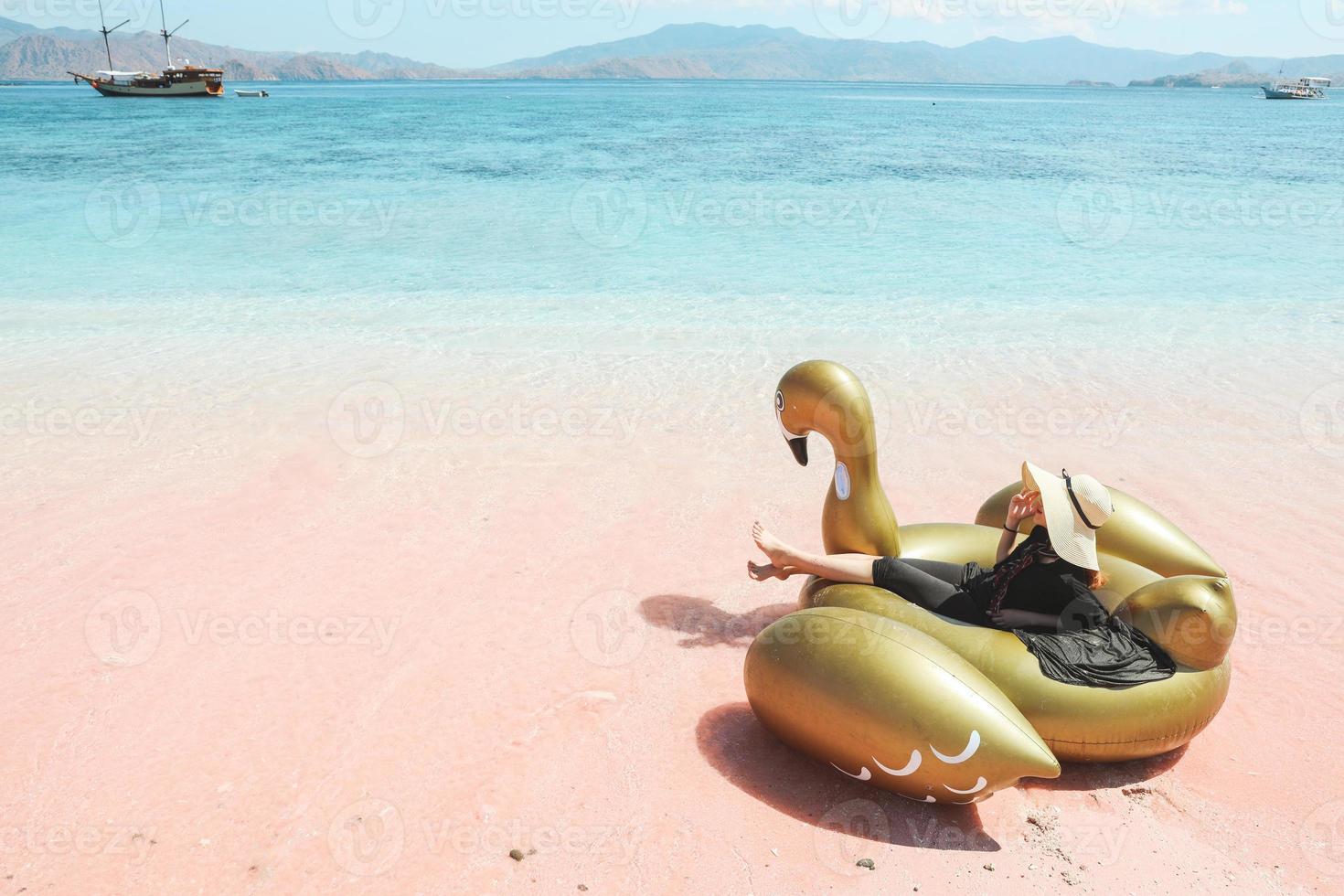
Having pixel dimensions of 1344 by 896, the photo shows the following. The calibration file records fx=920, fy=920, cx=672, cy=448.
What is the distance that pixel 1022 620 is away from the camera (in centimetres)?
380

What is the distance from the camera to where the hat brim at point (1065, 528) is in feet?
11.8

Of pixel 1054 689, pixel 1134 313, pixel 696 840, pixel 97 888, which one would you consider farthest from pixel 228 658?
pixel 1134 313

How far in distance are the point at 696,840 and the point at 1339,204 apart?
23.0 meters

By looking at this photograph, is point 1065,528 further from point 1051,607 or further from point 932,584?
point 932,584

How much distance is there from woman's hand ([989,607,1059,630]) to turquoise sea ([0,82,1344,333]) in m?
7.85

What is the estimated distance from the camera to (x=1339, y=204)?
1997 centimetres

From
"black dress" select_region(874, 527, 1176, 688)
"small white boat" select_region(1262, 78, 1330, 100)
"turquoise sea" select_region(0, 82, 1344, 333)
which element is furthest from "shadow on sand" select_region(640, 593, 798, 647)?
"small white boat" select_region(1262, 78, 1330, 100)

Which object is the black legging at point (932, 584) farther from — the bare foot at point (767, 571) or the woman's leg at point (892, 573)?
the bare foot at point (767, 571)

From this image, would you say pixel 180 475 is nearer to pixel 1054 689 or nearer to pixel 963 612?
pixel 963 612

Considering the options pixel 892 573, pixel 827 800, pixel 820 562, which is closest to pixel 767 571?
pixel 820 562

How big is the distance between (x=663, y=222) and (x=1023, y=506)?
14149 millimetres

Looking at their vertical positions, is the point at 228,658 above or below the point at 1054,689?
below

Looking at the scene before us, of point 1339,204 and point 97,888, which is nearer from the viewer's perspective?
point 97,888

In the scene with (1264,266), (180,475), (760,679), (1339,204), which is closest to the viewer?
(760,679)
